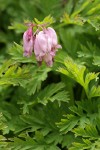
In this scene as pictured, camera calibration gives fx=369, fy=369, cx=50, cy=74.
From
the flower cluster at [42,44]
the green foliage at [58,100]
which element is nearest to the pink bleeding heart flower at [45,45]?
the flower cluster at [42,44]

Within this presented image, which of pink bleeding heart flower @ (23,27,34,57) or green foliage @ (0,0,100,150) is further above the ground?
pink bleeding heart flower @ (23,27,34,57)

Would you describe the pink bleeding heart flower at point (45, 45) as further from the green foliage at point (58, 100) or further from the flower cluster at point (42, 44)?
the green foliage at point (58, 100)

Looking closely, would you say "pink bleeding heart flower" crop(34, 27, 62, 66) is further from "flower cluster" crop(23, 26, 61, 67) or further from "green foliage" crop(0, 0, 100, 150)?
"green foliage" crop(0, 0, 100, 150)

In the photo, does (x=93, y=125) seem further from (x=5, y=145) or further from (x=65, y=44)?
(x=65, y=44)

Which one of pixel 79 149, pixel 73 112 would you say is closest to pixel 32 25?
pixel 73 112

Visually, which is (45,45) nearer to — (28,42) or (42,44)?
(42,44)

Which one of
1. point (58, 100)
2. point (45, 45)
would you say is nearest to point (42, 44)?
point (45, 45)

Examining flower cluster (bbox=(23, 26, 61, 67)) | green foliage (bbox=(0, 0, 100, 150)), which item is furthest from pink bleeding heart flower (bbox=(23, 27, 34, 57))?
green foliage (bbox=(0, 0, 100, 150))
